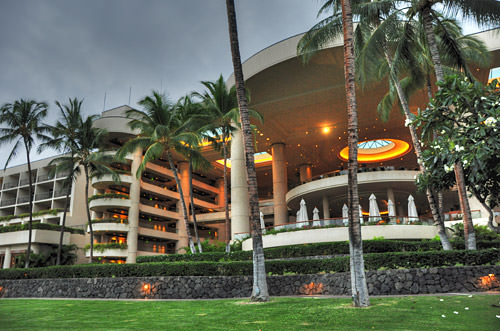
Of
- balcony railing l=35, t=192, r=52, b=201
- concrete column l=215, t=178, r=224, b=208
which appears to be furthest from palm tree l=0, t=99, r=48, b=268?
concrete column l=215, t=178, r=224, b=208

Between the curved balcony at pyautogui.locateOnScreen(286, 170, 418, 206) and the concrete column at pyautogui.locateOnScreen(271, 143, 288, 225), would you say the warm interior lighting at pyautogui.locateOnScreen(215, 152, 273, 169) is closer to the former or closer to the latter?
the concrete column at pyautogui.locateOnScreen(271, 143, 288, 225)

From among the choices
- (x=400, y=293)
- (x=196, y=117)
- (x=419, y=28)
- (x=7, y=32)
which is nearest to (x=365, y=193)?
(x=196, y=117)

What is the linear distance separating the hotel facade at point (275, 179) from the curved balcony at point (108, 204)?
0.09 m

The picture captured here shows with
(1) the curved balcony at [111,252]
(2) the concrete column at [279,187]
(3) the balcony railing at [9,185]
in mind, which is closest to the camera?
(1) the curved balcony at [111,252]

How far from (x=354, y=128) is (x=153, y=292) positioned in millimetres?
11204

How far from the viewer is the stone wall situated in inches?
474

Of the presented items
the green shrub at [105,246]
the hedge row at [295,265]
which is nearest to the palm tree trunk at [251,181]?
the hedge row at [295,265]

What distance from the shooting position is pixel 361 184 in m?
32.5

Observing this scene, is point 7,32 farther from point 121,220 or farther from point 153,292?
point 153,292

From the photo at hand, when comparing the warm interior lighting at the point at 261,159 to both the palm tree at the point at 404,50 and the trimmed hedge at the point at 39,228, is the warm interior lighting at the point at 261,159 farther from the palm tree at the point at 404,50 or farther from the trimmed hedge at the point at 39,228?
the palm tree at the point at 404,50

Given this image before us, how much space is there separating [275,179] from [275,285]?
24.5 metres

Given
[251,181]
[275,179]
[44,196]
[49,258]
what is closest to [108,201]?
[49,258]

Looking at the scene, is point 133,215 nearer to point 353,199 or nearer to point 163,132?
point 163,132

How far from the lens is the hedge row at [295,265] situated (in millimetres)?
12789
